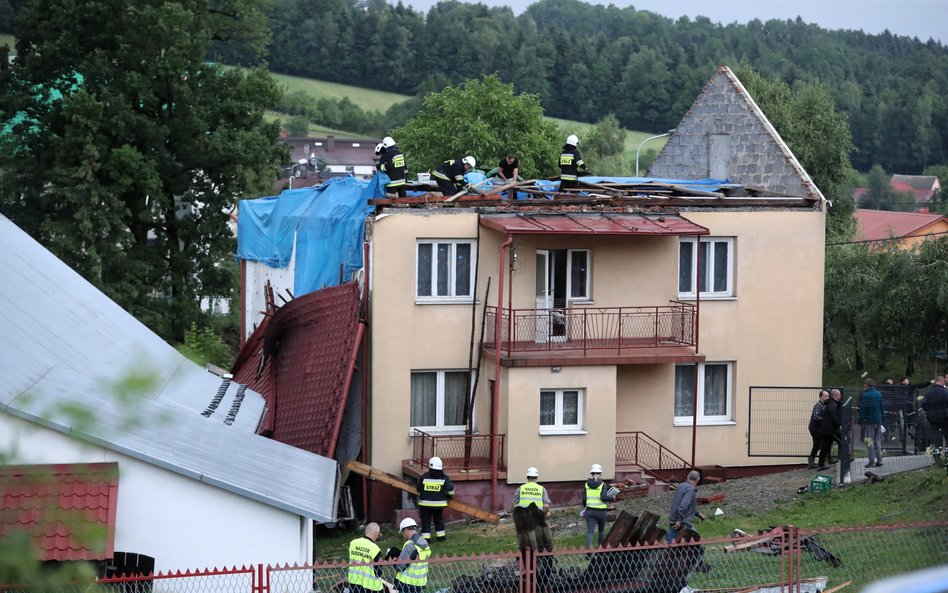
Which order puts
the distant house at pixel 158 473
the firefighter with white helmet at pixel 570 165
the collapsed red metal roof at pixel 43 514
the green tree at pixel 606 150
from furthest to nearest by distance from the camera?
1. the green tree at pixel 606 150
2. the firefighter with white helmet at pixel 570 165
3. the distant house at pixel 158 473
4. the collapsed red metal roof at pixel 43 514

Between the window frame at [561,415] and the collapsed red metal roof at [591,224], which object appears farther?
the window frame at [561,415]

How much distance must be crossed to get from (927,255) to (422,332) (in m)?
21.6

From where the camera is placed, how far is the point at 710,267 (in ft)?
91.7

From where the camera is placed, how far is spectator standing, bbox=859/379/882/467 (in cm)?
2308

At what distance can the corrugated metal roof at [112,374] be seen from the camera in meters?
15.6

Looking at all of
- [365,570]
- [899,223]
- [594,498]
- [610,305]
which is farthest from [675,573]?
[899,223]

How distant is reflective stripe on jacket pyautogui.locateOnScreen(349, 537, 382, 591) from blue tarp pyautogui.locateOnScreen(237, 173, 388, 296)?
40.1 feet

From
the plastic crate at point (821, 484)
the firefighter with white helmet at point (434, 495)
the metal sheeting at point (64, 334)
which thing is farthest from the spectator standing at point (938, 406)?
the metal sheeting at point (64, 334)

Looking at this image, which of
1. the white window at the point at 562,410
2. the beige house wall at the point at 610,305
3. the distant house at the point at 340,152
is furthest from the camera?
the distant house at the point at 340,152

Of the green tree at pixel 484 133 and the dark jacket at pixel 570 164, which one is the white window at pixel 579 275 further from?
the green tree at pixel 484 133

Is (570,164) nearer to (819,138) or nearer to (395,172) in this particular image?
(395,172)

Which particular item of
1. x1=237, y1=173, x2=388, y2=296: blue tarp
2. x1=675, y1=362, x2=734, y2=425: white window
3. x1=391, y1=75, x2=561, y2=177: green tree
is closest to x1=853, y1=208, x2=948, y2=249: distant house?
x1=391, y1=75, x2=561, y2=177: green tree

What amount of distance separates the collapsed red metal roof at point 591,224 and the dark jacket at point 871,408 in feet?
15.1

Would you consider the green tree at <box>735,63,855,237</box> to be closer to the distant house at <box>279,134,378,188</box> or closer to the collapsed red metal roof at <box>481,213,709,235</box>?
the collapsed red metal roof at <box>481,213,709,235</box>
